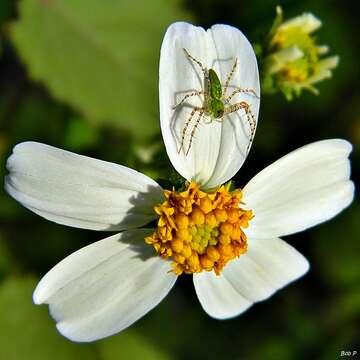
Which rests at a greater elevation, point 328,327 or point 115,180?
point 115,180

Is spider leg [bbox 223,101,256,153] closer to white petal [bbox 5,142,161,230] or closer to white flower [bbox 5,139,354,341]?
white flower [bbox 5,139,354,341]

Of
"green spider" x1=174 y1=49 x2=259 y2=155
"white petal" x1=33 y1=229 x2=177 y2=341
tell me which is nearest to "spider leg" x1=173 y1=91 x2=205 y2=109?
"green spider" x1=174 y1=49 x2=259 y2=155

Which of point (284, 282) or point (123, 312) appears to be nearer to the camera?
point (123, 312)

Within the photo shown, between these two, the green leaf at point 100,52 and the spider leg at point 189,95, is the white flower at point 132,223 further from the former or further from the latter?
the green leaf at point 100,52

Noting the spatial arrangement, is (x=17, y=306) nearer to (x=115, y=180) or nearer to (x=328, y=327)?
(x=115, y=180)

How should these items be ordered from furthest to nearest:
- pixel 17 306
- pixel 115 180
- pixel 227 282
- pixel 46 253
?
pixel 46 253
pixel 17 306
pixel 227 282
pixel 115 180

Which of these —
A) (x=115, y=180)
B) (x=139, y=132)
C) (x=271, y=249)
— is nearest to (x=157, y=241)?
(x=115, y=180)

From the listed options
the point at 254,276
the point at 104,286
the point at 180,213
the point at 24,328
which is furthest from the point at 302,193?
the point at 24,328
